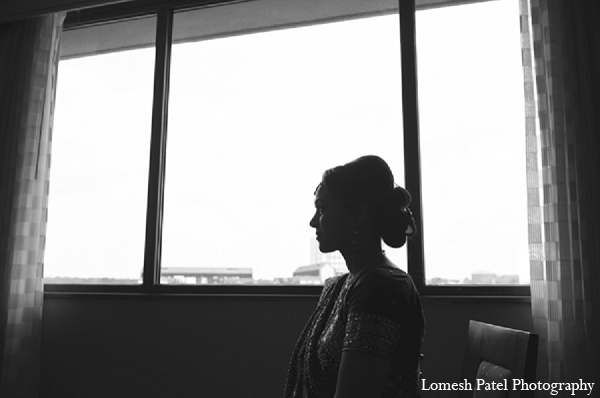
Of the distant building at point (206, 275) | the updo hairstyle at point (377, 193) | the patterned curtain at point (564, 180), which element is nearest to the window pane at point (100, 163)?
the distant building at point (206, 275)

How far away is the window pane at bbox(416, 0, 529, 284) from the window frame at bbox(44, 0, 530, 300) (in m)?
0.06

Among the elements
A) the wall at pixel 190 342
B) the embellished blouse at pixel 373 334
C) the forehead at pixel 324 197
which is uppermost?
the forehead at pixel 324 197

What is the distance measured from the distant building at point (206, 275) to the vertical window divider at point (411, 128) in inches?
33.1

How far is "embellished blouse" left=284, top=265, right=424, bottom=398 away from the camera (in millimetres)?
969

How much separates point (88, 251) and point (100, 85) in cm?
101

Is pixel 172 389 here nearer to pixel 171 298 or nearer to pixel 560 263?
pixel 171 298

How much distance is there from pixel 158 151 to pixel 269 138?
0.64 meters

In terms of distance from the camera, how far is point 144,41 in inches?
116

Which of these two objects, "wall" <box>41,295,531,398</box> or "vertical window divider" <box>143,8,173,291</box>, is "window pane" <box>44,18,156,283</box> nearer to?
"vertical window divider" <box>143,8,173,291</box>

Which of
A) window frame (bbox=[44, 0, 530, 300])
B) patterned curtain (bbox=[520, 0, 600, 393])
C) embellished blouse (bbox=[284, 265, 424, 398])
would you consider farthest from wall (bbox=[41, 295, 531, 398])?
embellished blouse (bbox=[284, 265, 424, 398])

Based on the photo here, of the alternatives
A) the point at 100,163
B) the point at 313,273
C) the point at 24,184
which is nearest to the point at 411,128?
the point at 313,273

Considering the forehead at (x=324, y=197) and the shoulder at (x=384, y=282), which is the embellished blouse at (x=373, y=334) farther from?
the forehead at (x=324, y=197)

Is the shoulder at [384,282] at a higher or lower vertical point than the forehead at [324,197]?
lower

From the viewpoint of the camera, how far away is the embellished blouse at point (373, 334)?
3.18 ft
